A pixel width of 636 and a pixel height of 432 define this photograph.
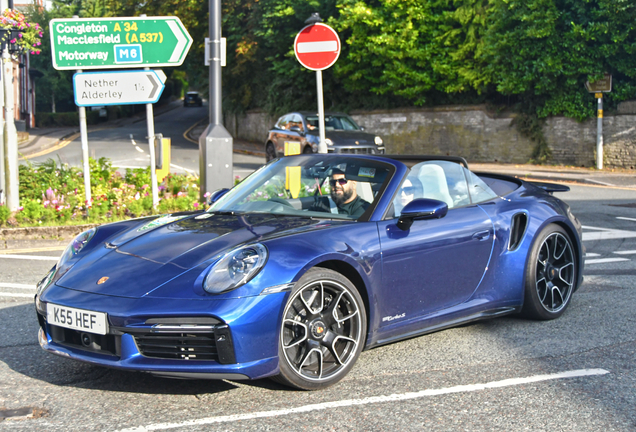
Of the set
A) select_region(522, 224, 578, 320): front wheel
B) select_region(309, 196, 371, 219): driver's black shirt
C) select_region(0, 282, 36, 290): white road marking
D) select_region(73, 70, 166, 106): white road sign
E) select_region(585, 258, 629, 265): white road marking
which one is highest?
select_region(73, 70, 166, 106): white road sign

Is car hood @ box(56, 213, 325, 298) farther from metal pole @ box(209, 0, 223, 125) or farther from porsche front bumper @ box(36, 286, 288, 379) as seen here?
metal pole @ box(209, 0, 223, 125)

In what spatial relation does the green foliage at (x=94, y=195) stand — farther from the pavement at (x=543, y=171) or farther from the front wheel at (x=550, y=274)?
the front wheel at (x=550, y=274)

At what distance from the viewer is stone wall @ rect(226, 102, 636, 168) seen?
2303cm

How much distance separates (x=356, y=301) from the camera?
4074mm

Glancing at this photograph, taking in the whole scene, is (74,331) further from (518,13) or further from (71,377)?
(518,13)

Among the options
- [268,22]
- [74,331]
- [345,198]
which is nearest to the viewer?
[74,331]

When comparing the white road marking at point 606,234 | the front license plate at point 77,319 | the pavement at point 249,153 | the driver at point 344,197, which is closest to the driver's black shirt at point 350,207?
the driver at point 344,197

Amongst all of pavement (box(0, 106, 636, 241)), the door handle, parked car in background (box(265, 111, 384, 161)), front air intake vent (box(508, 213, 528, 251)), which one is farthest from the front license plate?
parked car in background (box(265, 111, 384, 161))

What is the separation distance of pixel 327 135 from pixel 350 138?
23.9 inches

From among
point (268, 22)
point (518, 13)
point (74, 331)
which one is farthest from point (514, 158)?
point (74, 331)

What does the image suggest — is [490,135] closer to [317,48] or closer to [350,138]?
[350,138]

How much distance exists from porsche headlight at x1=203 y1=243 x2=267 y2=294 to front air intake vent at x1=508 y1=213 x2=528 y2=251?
84.0 inches

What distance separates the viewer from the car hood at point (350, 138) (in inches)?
736

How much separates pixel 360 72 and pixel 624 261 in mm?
22791
